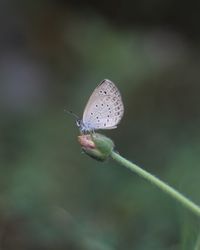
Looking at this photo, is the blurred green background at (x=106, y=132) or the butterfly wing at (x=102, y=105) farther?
the blurred green background at (x=106, y=132)

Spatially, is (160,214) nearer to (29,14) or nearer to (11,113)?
(11,113)

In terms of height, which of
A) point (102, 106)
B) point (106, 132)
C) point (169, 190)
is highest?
point (106, 132)

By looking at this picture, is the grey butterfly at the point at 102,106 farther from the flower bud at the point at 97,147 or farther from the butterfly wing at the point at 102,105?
the flower bud at the point at 97,147

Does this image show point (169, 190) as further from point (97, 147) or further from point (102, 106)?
point (102, 106)

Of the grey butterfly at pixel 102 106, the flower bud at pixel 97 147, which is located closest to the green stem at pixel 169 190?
the flower bud at pixel 97 147

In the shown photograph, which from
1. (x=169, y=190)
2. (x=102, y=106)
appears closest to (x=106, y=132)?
(x=102, y=106)

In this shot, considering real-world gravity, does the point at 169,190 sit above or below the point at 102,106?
below

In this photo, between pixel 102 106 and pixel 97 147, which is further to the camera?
pixel 102 106

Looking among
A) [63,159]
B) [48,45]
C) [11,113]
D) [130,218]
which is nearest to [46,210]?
[130,218]

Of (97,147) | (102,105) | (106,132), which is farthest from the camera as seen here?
(106,132)
